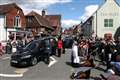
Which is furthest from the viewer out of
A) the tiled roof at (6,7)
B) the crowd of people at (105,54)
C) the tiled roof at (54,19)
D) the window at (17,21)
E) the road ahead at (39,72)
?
the tiled roof at (54,19)

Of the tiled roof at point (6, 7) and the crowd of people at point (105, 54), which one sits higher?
the tiled roof at point (6, 7)

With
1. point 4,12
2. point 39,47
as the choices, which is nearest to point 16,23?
point 4,12

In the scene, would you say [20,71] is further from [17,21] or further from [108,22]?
[108,22]

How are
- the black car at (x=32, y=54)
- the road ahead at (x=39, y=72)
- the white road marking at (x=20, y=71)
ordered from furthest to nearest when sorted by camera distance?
the black car at (x=32, y=54), the white road marking at (x=20, y=71), the road ahead at (x=39, y=72)

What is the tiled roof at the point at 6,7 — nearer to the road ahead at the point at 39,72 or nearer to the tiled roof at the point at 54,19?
the road ahead at the point at 39,72

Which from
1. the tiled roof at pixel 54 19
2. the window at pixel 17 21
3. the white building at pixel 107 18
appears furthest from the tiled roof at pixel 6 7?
the tiled roof at pixel 54 19

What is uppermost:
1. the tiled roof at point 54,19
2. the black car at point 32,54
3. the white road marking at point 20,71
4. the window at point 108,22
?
the tiled roof at point 54,19

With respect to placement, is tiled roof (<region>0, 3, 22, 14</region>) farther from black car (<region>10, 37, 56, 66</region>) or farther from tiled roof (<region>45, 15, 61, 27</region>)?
tiled roof (<region>45, 15, 61, 27</region>)

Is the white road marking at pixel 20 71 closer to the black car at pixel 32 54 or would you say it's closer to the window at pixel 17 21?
the black car at pixel 32 54

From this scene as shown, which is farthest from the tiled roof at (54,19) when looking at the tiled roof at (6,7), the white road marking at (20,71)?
the white road marking at (20,71)

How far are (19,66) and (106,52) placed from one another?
6334 mm

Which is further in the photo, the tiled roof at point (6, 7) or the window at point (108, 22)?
the window at point (108, 22)

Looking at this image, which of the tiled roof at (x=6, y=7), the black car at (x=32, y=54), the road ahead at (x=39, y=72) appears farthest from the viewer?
the tiled roof at (x=6, y=7)

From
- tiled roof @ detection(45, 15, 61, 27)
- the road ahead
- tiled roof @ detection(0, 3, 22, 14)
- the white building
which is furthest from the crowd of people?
tiled roof @ detection(45, 15, 61, 27)
